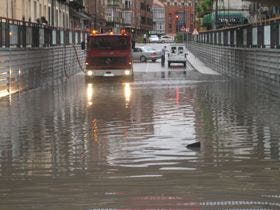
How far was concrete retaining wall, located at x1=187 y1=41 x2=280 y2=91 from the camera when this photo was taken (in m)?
30.0

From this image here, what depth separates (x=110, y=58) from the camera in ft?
Result: 130

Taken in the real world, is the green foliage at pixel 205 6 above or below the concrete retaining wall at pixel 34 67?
above

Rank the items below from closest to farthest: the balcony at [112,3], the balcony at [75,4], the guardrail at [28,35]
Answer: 1. the guardrail at [28,35]
2. the balcony at [75,4]
3. the balcony at [112,3]

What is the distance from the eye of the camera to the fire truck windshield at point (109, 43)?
39906 mm

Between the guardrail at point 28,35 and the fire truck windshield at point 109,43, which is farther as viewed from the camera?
the fire truck windshield at point 109,43

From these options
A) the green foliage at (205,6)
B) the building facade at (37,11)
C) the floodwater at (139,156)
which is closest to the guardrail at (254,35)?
the floodwater at (139,156)

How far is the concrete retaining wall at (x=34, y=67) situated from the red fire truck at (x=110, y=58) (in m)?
2.10

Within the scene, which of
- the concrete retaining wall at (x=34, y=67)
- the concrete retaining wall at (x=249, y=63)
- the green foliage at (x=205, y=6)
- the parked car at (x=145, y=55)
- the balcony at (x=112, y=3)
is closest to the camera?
the concrete retaining wall at (x=34, y=67)

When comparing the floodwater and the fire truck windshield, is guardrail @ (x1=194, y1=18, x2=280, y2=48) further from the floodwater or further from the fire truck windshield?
the floodwater

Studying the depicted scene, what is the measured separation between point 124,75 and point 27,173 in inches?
1152

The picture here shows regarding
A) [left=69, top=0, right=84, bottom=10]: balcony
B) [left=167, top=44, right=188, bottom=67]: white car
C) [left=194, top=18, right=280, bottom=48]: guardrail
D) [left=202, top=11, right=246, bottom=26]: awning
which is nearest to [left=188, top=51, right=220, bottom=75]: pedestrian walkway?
[left=167, top=44, right=188, bottom=67]: white car

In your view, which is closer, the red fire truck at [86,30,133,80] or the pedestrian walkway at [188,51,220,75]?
the red fire truck at [86,30,133,80]

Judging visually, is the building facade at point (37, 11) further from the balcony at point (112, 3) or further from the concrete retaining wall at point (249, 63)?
the balcony at point (112, 3)

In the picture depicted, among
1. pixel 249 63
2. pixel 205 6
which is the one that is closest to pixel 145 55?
pixel 205 6
